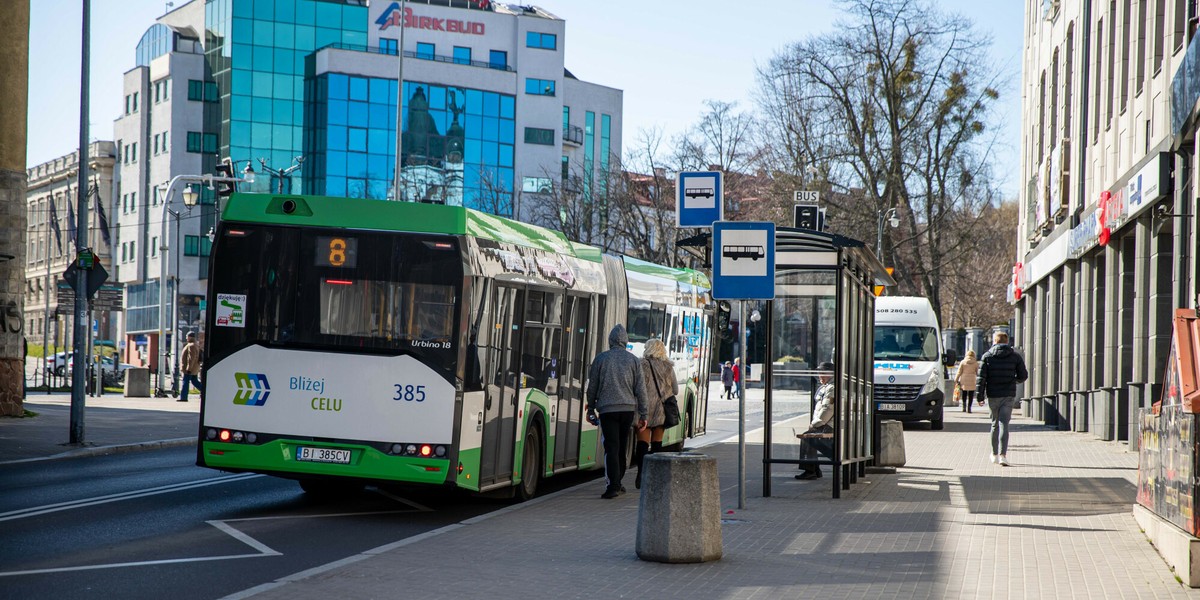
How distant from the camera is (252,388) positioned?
40.4 ft

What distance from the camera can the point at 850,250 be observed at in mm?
15633

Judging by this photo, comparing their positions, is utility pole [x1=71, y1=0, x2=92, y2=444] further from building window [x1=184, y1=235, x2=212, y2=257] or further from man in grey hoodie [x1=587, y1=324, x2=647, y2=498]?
building window [x1=184, y1=235, x2=212, y2=257]

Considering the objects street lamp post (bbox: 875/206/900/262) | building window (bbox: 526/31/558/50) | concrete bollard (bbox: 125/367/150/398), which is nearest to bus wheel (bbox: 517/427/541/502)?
concrete bollard (bbox: 125/367/150/398)

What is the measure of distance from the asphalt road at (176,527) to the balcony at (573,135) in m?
72.3

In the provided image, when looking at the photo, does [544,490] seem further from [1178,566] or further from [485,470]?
[1178,566]

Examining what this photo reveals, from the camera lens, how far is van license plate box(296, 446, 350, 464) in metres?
12.1

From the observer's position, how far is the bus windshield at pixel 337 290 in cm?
1210

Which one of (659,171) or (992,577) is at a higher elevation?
(659,171)

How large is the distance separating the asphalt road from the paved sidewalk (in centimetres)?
247

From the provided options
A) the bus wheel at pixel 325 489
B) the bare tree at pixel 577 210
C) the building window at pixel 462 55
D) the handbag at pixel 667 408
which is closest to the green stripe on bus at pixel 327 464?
the bus wheel at pixel 325 489

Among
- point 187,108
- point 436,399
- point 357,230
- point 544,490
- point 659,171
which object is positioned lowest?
point 544,490

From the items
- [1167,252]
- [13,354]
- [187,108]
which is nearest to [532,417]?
[1167,252]

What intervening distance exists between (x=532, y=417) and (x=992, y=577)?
19.0 ft

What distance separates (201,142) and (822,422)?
67.6 m
